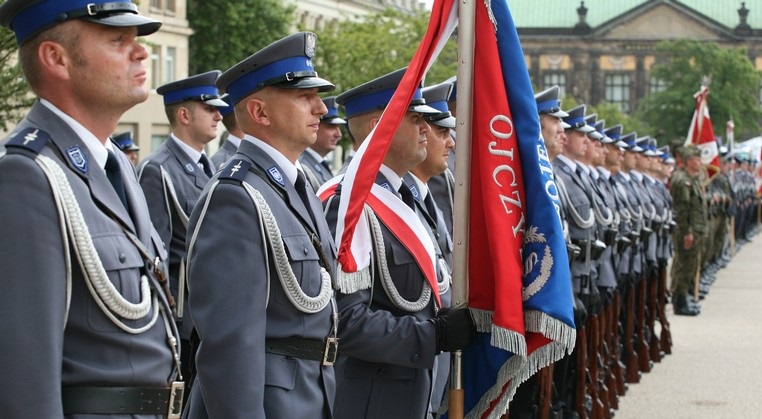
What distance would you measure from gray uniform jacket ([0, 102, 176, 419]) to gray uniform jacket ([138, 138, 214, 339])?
3.46 meters

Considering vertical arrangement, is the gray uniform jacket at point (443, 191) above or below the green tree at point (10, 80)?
below

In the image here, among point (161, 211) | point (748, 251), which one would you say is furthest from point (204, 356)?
point (748, 251)

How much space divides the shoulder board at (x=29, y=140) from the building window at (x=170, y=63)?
39.7 m

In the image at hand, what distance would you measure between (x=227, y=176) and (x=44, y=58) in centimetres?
91

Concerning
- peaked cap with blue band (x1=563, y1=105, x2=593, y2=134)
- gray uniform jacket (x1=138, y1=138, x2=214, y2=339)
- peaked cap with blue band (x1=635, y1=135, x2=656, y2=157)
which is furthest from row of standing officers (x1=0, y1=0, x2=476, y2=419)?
peaked cap with blue band (x1=635, y1=135, x2=656, y2=157)

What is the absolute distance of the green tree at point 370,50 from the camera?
46.2m

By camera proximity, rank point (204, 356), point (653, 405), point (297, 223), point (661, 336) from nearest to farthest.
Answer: point (204, 356) < point (297, 223) < point (653, 405) < point (661, 336)

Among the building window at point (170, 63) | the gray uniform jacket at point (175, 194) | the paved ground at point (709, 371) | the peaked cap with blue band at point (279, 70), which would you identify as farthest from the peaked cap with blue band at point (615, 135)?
the building window at point (170, 63)

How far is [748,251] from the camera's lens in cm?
3156

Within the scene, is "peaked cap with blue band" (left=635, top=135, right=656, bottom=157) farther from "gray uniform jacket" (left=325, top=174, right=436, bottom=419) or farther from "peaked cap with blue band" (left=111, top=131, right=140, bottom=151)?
"gray uniform jacket" (left=325, top=174, right=436, bottom=419)

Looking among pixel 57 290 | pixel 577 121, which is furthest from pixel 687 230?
pixel 57 290

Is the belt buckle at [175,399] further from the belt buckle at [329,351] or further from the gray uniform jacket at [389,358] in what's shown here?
the gray uniform jacket at [389,358]

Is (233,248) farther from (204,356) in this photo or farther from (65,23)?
(65,23)

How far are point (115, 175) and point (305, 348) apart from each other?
860 mm
